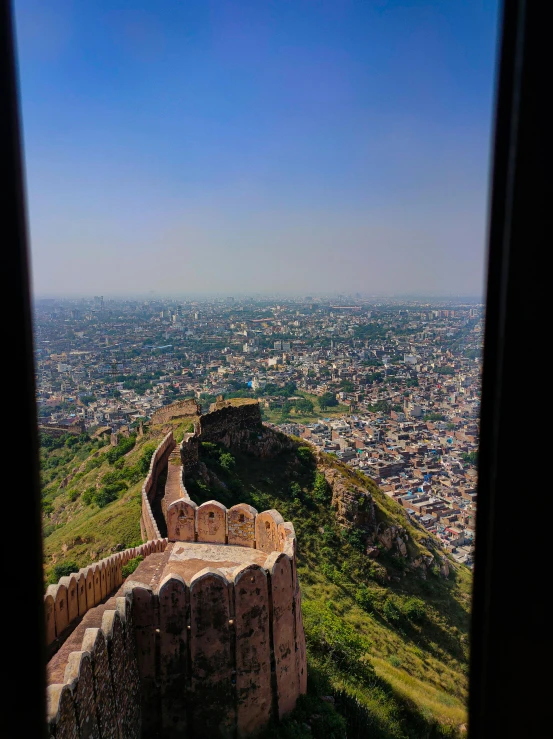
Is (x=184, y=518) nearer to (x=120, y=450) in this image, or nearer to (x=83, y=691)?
(x=83, y=691)

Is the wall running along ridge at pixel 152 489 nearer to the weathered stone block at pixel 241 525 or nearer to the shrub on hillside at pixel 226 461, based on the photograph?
the shrub on hillside at pixel 226 461

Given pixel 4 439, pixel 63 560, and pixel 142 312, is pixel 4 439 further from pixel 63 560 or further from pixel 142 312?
pixel 142 312

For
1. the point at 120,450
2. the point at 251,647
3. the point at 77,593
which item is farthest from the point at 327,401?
the point at 77,593

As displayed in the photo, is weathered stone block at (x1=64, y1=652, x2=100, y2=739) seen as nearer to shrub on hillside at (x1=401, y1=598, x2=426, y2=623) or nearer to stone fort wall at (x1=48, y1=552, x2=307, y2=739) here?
stone fort wall at (x1=48, y1=552, x2=307, y2=739)

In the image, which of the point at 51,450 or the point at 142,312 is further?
the point at 142,312

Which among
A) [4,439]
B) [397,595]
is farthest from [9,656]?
[397,595]

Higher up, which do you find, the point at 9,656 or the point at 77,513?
the point at 9,656

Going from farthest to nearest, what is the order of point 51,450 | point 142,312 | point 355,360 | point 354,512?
point 142,312 < point 355,360 < point 51,450 < point 354,512
